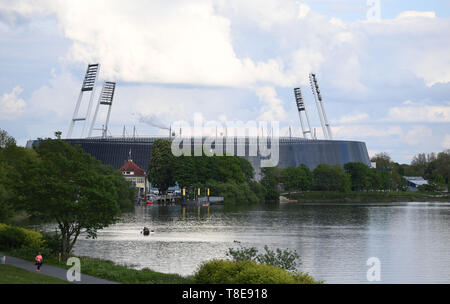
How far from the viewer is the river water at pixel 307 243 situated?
4425 centimetres

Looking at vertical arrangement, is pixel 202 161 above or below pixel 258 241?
above

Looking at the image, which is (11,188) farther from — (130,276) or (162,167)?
(162,167)

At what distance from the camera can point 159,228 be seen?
246ft

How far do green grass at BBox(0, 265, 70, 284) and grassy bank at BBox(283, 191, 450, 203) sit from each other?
5157 inches

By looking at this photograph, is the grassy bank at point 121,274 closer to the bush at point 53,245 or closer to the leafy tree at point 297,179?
the bush at point 53,245

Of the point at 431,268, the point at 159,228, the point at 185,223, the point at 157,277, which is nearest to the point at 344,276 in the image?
the point at 431,268

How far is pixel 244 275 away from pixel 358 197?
152m

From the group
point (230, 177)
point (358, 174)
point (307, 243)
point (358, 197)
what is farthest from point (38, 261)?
point (358, 174)

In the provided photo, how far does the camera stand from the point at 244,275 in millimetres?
26344

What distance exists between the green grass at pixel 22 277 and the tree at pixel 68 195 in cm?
732
